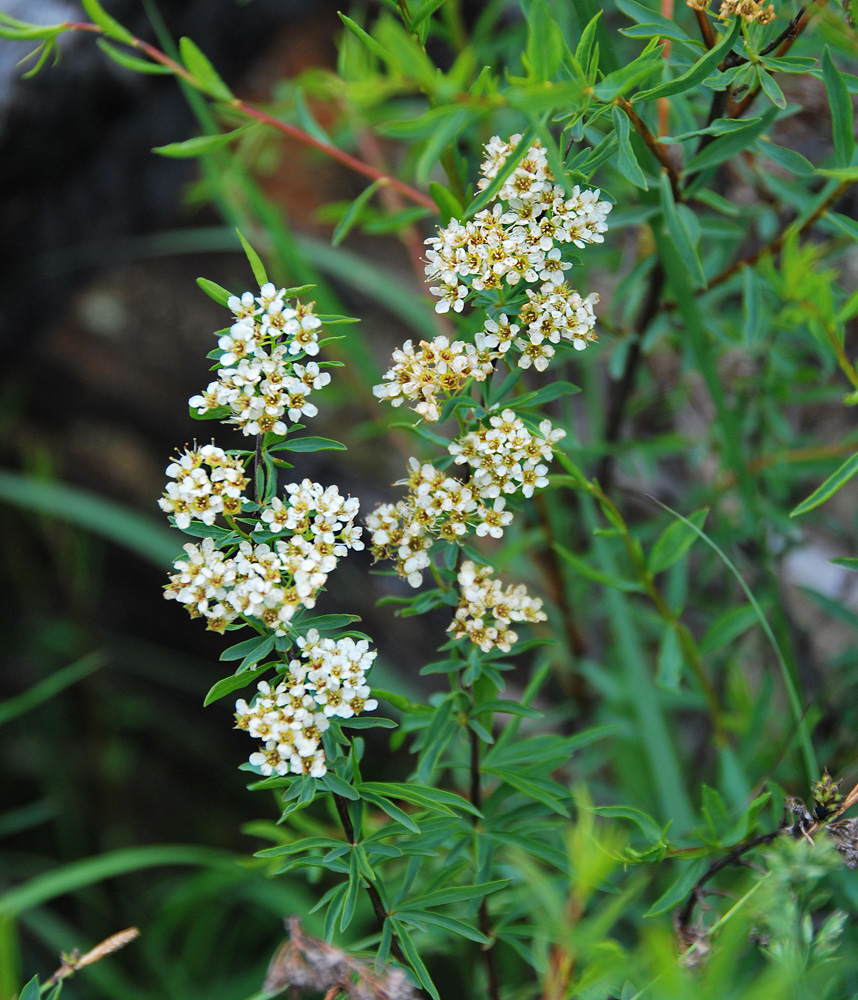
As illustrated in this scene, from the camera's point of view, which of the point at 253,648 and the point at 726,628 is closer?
the point at 253,648

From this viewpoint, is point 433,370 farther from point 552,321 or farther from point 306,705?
point 306,705

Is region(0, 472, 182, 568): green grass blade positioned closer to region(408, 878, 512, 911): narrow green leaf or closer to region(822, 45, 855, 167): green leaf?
region(408, 878, 512, 911): narrow green leaf

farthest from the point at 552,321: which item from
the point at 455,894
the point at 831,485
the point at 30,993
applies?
the point at 30,993

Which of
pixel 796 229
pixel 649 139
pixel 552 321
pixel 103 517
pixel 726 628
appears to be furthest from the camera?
pixel 103 517

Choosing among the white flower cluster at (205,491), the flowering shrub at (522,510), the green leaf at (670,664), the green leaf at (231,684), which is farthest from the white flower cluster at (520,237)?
the green leaf at (670,664)

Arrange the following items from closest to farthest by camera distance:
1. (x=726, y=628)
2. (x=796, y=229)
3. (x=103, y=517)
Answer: (x=796, y=229) < (x=726, y=628) < (x=103, y=517)

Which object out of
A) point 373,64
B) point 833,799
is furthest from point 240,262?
point 833,799
